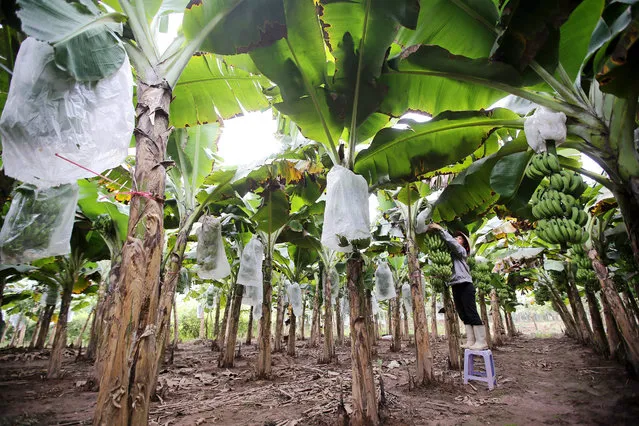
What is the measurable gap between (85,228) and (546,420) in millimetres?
7986

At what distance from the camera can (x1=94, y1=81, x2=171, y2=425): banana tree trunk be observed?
1607 millimetres

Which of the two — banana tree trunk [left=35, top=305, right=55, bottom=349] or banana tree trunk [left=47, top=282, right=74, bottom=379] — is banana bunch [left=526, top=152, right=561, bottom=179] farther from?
banana tree trunk [left=35, top=305, right=55, bottom=349]

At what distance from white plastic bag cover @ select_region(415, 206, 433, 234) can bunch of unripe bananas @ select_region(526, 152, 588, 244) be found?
7.25 ft

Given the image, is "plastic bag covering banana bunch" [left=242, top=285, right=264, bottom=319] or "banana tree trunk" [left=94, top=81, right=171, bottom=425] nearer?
"banana tree trunk" [left=94, top=81, right=171, bottom=425]

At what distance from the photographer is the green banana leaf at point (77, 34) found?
1.50m

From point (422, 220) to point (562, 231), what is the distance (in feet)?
8.74

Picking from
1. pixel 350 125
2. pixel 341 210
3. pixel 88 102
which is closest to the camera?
pixel 88 102

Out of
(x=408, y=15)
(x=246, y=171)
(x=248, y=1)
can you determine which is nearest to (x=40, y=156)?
(x=248, y=1)

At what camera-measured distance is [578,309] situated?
932 centimetres

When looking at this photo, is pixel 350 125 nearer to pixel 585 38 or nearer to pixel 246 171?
pixel 246 171

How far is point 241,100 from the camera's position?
3.76m

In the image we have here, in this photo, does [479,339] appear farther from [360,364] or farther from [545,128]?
[545,128]

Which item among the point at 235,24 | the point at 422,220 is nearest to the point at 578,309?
the point at 422,220

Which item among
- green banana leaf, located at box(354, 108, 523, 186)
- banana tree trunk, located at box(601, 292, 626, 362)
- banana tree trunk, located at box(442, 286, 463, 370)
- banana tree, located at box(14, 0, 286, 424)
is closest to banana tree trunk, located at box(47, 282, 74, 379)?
banana tree, located at box(14, 0, 286, 424)
